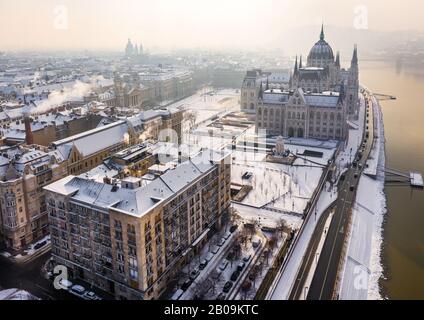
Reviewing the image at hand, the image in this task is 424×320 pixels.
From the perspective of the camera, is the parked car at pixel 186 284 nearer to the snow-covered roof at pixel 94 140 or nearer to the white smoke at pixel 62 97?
the snow-covered roof at pixel 94 140

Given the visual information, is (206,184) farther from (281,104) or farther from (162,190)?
(281,104)

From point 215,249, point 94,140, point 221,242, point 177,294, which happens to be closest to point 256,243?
point 221,242

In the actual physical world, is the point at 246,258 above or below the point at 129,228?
below

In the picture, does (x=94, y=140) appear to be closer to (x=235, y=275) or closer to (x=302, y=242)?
(x=235, y=275)

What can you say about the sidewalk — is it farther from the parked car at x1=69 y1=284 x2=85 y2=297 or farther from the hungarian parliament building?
the hungarian parliament building

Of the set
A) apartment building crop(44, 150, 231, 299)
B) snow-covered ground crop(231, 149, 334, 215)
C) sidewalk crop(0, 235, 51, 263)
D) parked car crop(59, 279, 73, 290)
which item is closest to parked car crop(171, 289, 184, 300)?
apartment building crop(44, 150, 231, 299)

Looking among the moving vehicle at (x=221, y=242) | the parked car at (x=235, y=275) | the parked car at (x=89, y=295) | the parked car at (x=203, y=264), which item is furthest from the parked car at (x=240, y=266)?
the parked car at (x=89, y=295)
